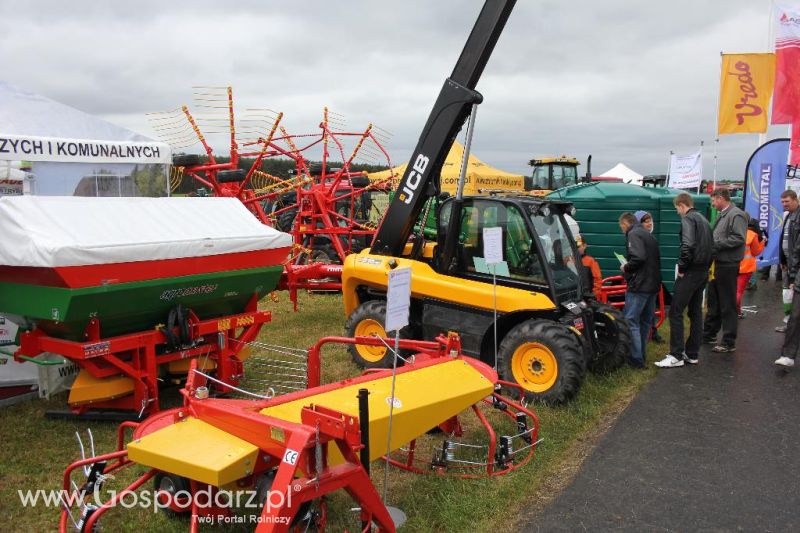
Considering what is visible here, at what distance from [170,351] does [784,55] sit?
39.4ft

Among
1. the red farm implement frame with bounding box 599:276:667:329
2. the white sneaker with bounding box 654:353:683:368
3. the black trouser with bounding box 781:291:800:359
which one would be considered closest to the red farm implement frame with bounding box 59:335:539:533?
the white sneaker with bounding box 654:353:683:368

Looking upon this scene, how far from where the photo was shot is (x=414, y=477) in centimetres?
413

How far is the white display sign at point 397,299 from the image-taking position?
3637 millimetres

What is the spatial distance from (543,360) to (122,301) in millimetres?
3506

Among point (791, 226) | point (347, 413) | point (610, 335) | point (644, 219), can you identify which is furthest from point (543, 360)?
point (791, 226)

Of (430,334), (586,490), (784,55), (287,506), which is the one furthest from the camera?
(784,55)

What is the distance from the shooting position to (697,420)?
5.36 metres

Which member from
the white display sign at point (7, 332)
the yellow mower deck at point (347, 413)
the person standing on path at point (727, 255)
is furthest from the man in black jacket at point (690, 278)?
the white display sign at point (7, 332)

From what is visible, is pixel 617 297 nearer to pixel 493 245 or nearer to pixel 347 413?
pixel 493 245

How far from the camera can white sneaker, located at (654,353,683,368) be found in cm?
688

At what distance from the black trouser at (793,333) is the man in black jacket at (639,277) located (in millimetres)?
1394

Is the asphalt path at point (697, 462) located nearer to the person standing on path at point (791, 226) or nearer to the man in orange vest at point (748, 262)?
the person standing on path at point (791, 226)

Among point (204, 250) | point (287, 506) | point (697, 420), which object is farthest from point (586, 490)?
point (204, 250)

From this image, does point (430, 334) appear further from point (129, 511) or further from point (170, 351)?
point (129, 511)
